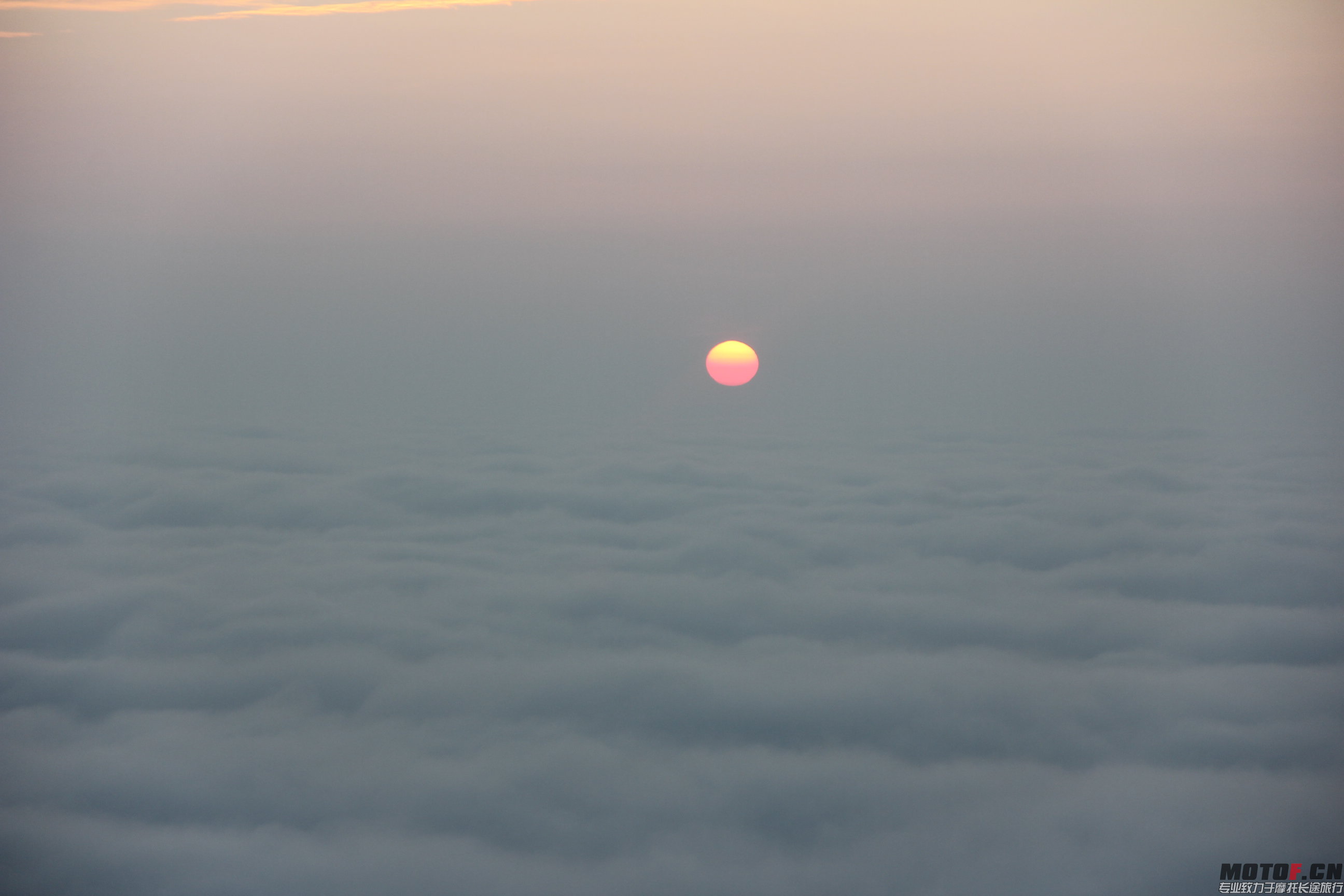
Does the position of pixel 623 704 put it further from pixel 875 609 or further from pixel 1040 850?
pixel 875 609

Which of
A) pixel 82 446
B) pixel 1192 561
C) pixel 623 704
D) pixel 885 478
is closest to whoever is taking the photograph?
pixel 623 704

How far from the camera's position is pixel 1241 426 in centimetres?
10969

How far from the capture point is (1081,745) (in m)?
18.2

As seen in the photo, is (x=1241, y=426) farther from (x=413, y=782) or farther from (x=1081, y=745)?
(x=413, y=782)

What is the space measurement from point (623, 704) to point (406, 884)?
856 centimetres

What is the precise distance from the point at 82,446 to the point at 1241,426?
151937mm

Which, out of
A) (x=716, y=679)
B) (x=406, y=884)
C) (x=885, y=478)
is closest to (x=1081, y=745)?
(x=716, y=679)

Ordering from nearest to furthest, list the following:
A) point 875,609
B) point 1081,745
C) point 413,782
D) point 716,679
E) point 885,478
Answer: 1. point 413,782
2. point 1081,745
3. point 716,679
4. point 875,609
5. point 885,478

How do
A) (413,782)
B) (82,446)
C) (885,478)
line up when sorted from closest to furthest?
(413,782)
(885,478)
(82,446)

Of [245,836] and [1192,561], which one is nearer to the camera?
[245,836]

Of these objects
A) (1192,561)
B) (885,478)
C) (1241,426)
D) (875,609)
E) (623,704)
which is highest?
(1241,426)

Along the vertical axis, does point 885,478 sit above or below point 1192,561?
above

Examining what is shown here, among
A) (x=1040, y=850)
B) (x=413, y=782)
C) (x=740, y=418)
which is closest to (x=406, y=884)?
(x=413, y=782)

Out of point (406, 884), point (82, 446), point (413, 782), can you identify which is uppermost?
point (82, 446)
